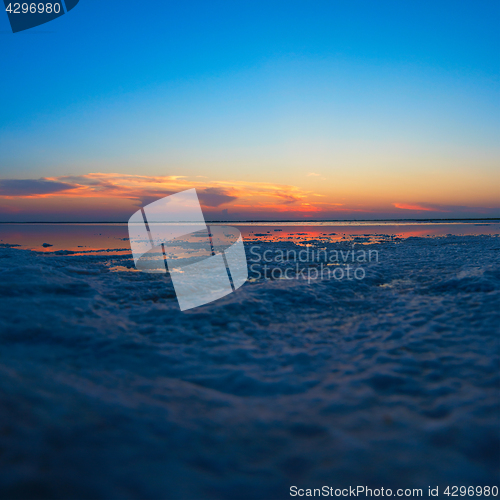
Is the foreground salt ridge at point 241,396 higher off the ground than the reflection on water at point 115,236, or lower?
lower

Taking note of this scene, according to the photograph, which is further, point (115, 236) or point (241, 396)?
point (115, 236)

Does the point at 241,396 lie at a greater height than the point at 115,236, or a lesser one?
lesser

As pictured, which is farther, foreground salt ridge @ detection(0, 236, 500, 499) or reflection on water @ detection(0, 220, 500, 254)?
reflection on water @ detection(0, 220, 500, 254)

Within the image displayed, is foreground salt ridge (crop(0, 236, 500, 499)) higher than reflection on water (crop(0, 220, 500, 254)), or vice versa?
reflection on water (crop(0, 220, 500, 254))

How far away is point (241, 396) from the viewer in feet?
8.99

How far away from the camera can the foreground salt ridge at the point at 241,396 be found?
6.16ft

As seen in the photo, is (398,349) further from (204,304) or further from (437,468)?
(204,304)

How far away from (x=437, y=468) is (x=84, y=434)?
2.54 meters

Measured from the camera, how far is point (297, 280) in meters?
7.13

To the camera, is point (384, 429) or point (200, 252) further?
point (200, 252)

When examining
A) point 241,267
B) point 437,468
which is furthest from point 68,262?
point 437,468

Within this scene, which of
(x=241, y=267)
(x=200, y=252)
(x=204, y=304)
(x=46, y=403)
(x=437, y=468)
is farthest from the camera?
(x=200, y=252)

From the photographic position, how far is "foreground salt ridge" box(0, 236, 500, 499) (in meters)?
1.88

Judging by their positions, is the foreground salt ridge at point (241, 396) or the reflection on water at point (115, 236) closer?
the foreground salt ridge at point (241, 396)
